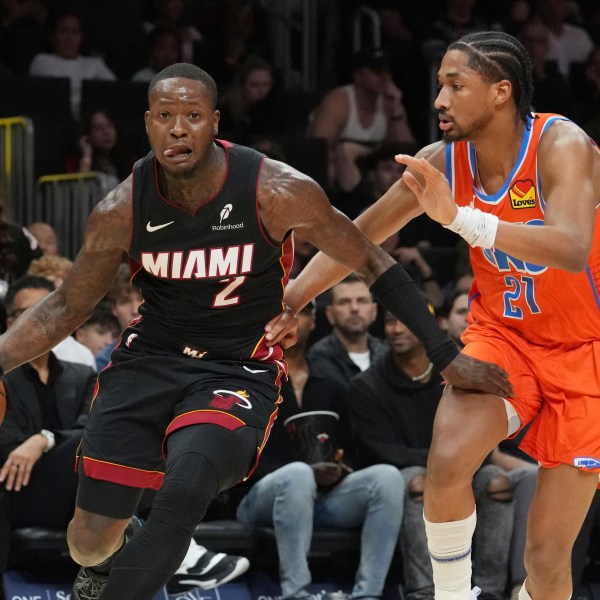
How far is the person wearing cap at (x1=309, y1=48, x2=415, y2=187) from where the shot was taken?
10.1m

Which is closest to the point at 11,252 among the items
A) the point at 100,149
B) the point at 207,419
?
the point at 100,149

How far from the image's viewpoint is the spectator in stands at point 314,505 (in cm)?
653

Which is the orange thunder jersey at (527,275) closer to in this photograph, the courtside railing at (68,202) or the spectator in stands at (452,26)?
the courtside railing at (68,202)

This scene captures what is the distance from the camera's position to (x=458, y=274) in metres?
9.14

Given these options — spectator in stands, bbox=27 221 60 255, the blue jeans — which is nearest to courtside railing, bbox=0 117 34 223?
spectator in stands, bbox=27 221 60 255

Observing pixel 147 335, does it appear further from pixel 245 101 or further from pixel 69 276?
pixel 245 101

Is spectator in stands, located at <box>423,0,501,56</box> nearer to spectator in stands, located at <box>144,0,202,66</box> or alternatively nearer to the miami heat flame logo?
spectator in stands, located at <box>144,0,202,66</box>

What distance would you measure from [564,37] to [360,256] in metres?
7.95

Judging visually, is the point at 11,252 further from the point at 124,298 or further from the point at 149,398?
the point at 149,398

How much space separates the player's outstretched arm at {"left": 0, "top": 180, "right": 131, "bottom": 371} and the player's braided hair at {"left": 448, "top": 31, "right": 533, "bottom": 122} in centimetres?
129

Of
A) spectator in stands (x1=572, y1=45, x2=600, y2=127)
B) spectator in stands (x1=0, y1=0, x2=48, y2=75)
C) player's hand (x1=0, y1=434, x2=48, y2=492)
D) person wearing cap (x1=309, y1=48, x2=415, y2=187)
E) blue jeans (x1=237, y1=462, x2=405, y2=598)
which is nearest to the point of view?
player's hand (x1=0, y1=434, x2=48, y2=492)

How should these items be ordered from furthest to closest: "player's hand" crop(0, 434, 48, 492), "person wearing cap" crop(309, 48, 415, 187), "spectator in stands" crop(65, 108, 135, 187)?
"person wearing cap" crop(309, 48, 415, 187)
"spectator in stands" crop(65, 108, 135, 187)
"player's hand" crop(0, 434, 48, 492)

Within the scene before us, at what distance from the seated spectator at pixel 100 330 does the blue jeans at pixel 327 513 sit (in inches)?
61.8

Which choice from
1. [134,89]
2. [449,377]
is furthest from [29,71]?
[449,377]
